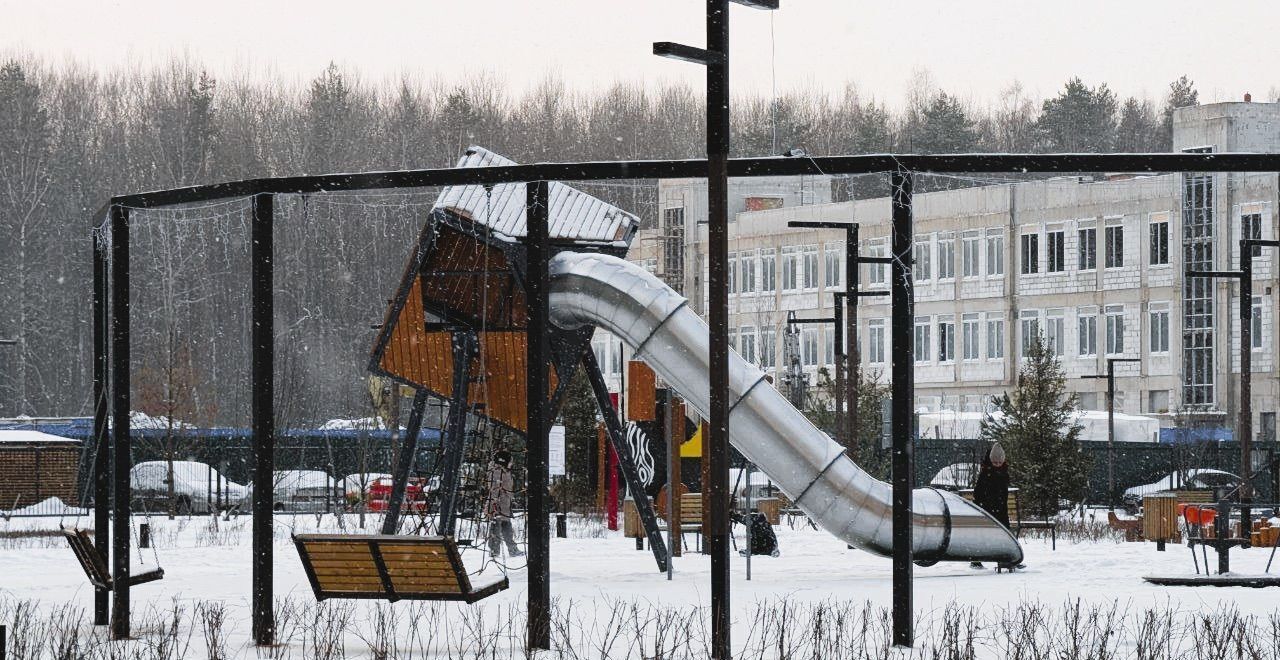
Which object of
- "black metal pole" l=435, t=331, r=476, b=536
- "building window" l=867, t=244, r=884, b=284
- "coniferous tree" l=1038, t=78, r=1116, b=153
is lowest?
"black metal pole" l=435, t=331, r=476, b=536

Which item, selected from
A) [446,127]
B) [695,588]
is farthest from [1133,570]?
[446,127]

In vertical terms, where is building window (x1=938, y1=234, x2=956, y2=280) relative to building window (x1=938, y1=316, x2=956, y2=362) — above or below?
above

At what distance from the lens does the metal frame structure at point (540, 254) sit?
12.1 metres

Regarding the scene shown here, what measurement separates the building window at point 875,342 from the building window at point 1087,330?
7330mm

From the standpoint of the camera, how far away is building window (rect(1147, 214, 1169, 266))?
211 ft

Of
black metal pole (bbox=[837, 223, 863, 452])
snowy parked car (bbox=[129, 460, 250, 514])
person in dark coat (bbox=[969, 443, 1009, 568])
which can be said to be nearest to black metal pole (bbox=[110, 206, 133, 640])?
person in dark coat (bbox=[969, 443, 1009, 568])

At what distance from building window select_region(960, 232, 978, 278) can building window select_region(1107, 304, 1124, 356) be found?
523 centimetres

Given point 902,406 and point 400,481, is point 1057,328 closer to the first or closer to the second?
point 400,481

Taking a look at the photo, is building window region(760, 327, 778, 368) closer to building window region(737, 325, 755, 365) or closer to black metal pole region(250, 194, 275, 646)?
building window region(737, 325, 755, 365)

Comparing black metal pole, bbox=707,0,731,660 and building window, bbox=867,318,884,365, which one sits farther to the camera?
building window, bbox=867,318,884,365

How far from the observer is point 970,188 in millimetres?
70188

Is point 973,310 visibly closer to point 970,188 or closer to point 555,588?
point 970,188

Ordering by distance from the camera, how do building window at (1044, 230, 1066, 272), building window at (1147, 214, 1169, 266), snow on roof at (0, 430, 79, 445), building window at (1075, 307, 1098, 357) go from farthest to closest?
1. building window at (1044, 230, 1066, 272)
2. building window at (1075, 307, 1098, 357)
3. building window at (1147, 214, 1169, 266)
4. snow on roof at (0, 430, 79, 445)

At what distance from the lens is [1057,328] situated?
222 ft
